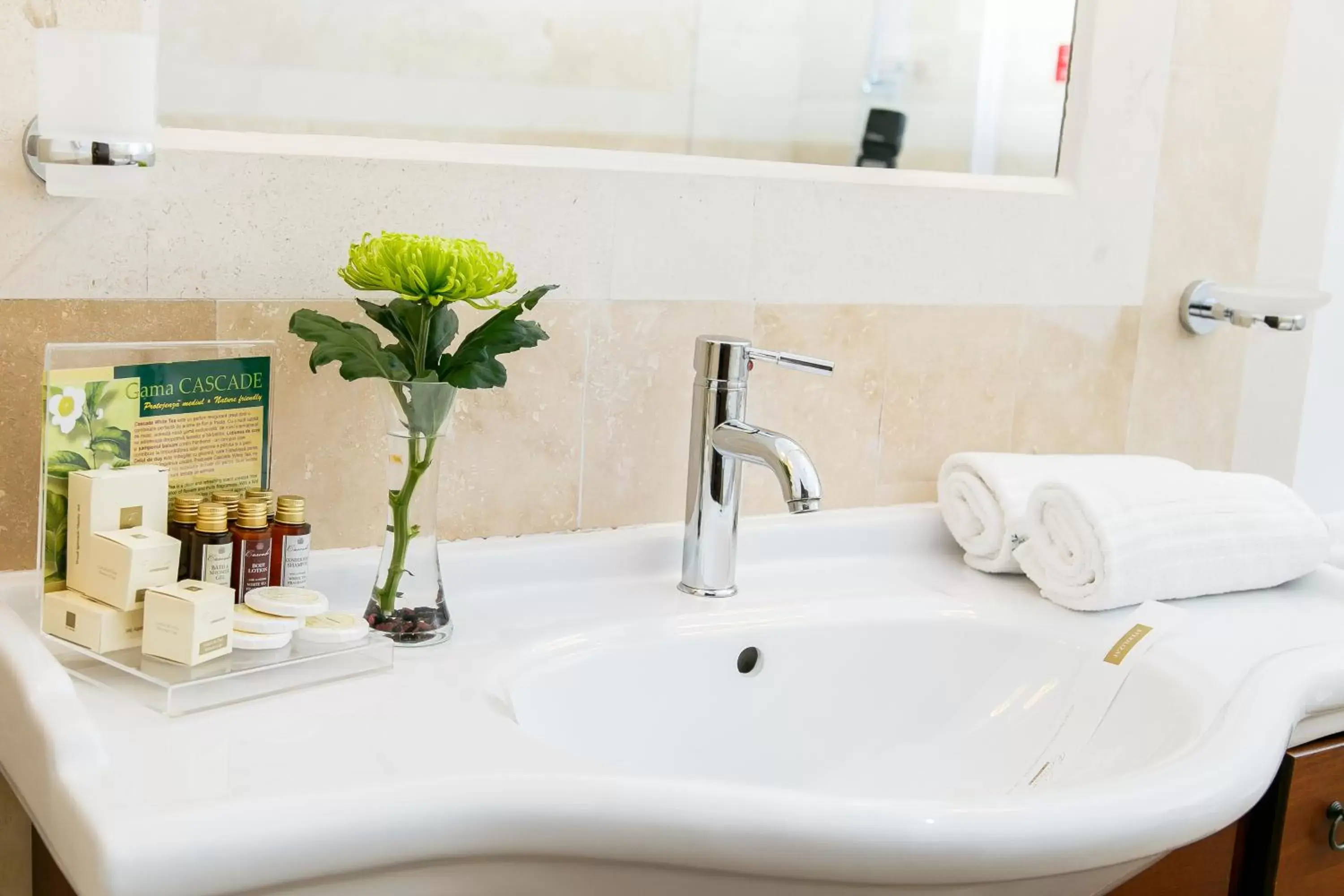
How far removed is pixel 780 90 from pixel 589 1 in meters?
0.21

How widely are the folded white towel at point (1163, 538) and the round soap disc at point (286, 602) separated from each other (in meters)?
0.65

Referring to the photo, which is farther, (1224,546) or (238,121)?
(1224,546)

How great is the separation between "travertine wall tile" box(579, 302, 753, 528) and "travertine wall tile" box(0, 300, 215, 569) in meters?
0.38

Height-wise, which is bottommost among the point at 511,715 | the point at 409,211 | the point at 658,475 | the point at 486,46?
the point at 511,715

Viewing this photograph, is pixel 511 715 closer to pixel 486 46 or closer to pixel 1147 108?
pixel 486 46

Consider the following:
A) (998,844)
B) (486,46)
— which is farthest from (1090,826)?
(486,46)

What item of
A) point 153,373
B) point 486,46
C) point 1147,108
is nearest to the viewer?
point 153,373

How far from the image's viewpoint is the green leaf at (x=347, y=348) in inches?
36.5

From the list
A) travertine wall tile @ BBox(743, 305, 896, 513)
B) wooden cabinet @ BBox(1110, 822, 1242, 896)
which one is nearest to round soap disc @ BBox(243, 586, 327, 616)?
travertine wall tile @ BBox(743, 305, 896, 513)

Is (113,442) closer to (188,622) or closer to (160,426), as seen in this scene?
(160,426)

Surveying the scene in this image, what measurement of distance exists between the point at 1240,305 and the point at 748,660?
76 centimetres

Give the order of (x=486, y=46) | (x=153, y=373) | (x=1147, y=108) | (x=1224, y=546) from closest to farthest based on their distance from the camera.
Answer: (x=153, y=373) → (x=486, y=46) → (x=1224, y=546) → (x=1147, y=108)

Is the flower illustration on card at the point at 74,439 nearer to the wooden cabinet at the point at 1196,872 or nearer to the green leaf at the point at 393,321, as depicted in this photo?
the green leaf at the point at 393,321

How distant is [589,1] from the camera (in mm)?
1156
